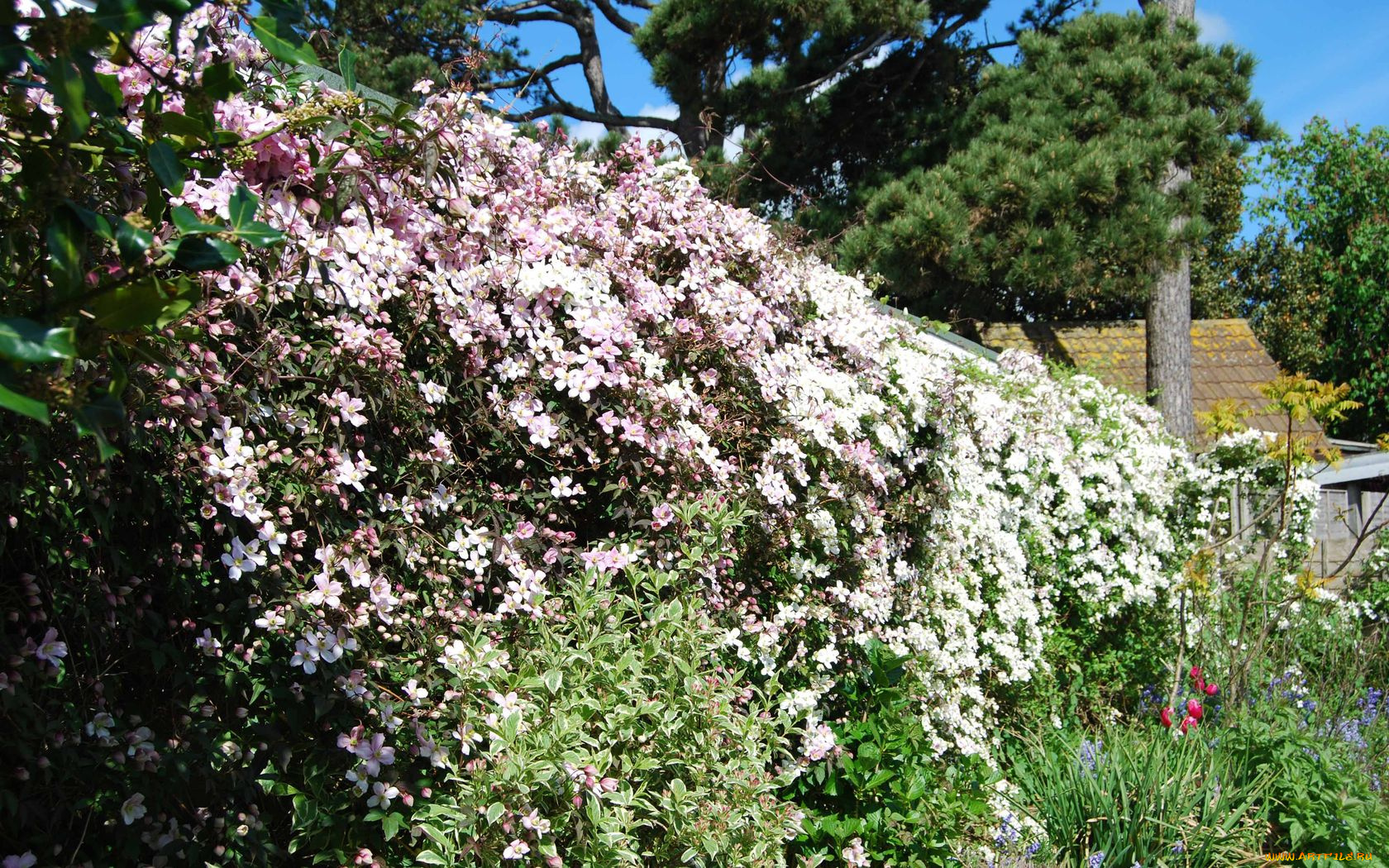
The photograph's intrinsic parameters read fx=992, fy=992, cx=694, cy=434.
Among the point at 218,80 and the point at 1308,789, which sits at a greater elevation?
the point at 218,80

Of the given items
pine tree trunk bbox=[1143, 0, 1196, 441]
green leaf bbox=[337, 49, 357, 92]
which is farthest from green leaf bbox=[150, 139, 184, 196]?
pine tree trunk bbox=[1143, 0, 1196, 441]

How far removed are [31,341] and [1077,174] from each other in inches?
445

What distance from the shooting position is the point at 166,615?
1.88 metres

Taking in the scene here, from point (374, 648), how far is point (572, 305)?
1025 mm

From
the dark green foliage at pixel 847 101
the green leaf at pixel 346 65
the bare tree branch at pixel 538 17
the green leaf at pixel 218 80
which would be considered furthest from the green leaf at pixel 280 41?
the bare tree branch at pixel 538 17

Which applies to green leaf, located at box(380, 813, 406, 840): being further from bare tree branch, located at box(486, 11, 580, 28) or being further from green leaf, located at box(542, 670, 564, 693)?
bare tree branch, located at box(486, 11, 580, 28)

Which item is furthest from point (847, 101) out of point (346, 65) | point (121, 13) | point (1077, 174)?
point (121, 13)

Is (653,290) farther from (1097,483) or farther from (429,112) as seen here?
(1097,483)

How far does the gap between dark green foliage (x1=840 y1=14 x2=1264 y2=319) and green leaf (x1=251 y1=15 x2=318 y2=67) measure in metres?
9.65

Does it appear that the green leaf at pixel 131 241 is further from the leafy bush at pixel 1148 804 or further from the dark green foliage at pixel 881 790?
the leafy bush at pixel 1148 804

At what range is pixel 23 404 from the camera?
0.83m

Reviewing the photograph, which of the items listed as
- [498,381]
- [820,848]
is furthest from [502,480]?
[820,848]

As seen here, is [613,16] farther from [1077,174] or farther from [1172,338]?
[1172,338]

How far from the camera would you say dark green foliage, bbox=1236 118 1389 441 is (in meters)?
19.7
